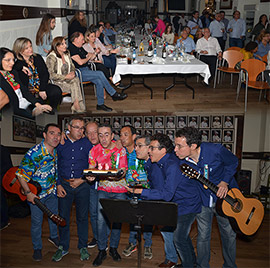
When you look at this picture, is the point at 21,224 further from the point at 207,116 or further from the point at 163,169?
the point at 207,116

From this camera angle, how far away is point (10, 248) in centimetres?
366

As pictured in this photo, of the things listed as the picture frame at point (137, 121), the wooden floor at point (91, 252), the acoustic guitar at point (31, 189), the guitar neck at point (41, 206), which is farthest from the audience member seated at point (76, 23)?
the guitar neck at point (41, 206)

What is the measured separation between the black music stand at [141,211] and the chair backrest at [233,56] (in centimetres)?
433

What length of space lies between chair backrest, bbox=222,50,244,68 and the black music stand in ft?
14.2

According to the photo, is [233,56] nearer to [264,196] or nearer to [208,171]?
[264,196]

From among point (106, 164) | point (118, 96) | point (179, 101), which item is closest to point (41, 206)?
point (106, 164)

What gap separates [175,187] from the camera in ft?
8.60

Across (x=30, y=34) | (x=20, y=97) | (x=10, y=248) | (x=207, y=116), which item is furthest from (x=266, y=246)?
(x=30, y=34)

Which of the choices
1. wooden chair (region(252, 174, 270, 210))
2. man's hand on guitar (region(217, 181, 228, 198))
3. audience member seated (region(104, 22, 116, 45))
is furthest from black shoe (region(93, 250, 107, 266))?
audience member seated (region(104, 22, 116, 45))

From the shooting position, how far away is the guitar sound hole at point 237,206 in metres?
2.85

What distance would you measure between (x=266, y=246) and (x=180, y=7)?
705 inches

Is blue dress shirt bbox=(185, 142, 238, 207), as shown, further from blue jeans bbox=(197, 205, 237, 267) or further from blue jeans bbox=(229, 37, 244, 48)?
blue jeans bbox=(229, 37, 244, 48)

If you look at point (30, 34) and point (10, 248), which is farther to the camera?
point (30, 34)

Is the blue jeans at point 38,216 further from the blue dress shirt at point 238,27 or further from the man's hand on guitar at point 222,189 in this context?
the blue dress shirt at point 238,27
